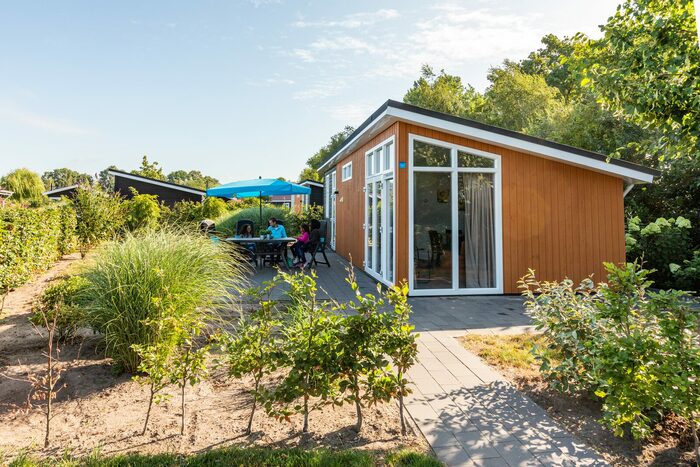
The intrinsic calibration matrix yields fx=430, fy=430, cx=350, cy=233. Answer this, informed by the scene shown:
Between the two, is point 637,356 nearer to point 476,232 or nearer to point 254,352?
point 254,352

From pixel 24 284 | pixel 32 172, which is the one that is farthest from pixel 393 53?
pixel 32 172

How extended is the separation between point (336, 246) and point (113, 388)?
38.5ft

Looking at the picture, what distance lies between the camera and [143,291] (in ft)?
11.8

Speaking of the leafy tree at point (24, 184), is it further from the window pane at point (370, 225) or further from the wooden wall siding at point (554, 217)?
the wooden wall siding at point (554, 217)

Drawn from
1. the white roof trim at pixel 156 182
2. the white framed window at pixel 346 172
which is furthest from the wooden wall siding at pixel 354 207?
the white roof trim at pixel 156 182

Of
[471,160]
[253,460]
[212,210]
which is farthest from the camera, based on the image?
[212,210]

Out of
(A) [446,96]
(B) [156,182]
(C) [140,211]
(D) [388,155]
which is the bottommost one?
(C) [140,211]

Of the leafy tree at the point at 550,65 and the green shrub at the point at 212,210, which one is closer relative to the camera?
the green shrub at the point at 212,210

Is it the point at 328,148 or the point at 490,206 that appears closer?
the point at 490,206

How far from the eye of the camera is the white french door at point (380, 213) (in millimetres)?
7824

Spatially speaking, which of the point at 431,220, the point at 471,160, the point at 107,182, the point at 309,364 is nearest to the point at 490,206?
the point at 471,160

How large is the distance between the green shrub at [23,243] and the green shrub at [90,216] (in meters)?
2.25

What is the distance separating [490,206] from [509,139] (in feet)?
3.82

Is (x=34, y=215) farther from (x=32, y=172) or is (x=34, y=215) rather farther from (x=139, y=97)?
(x=32, y=172)
